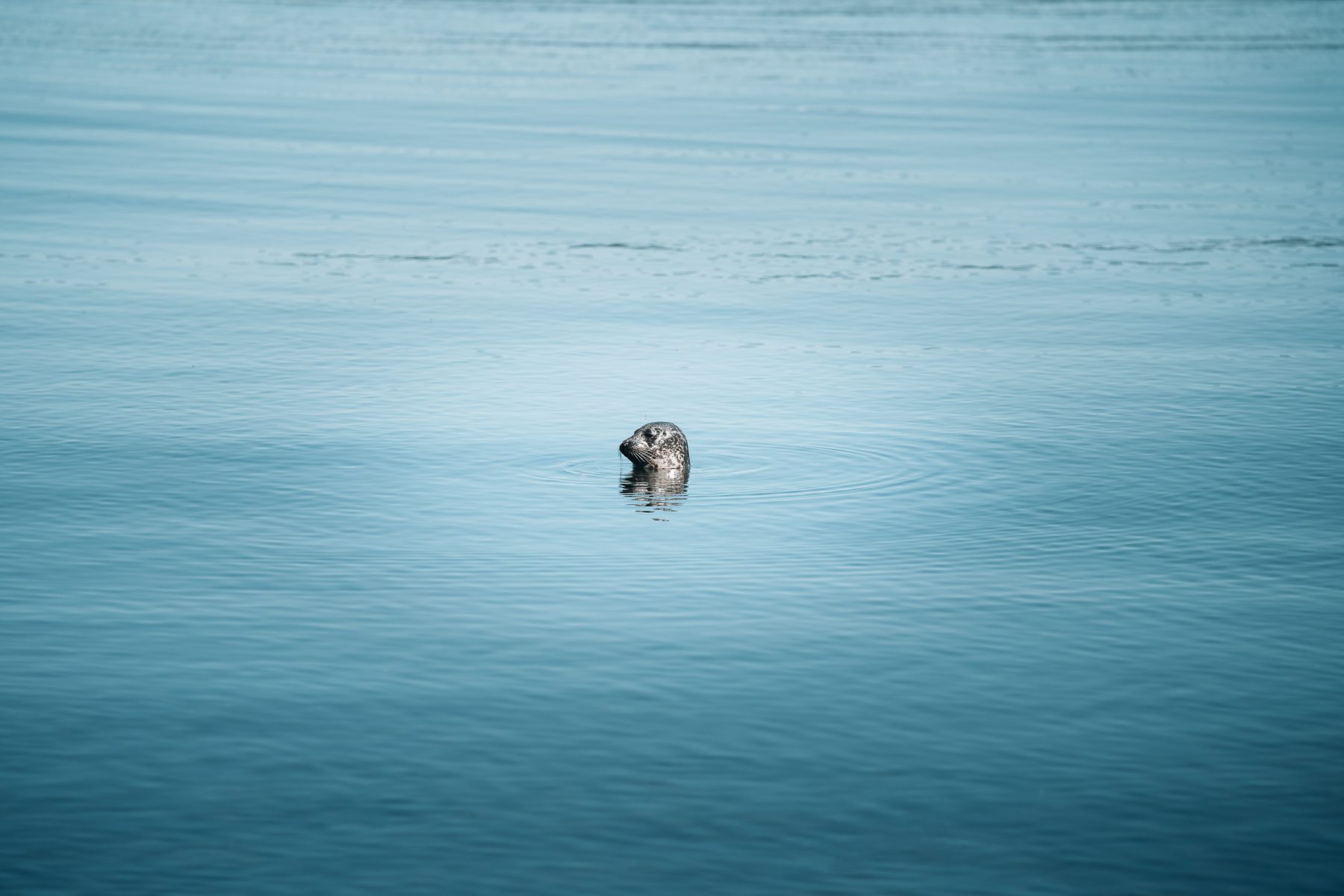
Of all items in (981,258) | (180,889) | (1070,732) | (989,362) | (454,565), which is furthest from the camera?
(981,258)

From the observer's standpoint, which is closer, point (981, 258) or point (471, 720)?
point (471, 720)

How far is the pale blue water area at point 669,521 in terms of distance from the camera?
47.9ft

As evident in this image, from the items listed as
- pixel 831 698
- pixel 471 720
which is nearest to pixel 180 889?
pixel 471 720

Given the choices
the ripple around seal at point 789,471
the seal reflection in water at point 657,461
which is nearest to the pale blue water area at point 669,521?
the ripple around seal at point 789,471

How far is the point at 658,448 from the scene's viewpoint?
2467 centimetres

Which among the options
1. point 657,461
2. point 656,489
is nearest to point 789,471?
point 657,461

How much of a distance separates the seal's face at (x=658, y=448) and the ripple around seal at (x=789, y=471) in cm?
32

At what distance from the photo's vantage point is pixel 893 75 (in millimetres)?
80250

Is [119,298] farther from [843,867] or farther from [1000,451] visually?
[843,867]

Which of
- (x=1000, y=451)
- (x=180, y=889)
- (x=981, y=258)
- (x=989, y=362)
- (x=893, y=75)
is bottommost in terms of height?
(x=180, y=889)

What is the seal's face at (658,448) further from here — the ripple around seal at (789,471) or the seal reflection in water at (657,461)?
the ripple around seal at (789,471)

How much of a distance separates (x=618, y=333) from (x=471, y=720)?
727 inches

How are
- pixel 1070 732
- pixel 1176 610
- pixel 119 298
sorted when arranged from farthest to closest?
pixel 119 298 → pixel 1176 610 → pixel 1070 732

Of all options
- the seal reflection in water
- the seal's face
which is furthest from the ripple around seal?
the seal's face
